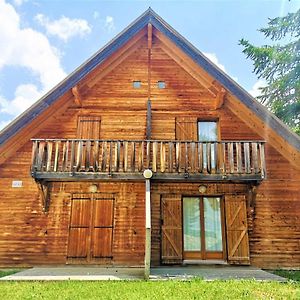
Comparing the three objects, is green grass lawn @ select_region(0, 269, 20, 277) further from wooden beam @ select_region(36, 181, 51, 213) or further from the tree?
the tree

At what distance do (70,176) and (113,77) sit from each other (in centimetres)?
439

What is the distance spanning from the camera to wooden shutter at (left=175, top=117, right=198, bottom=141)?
445 inches

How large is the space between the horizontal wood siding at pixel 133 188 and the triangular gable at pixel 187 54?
2.98 feet

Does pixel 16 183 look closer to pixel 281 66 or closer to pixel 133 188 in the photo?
pixel 133 188

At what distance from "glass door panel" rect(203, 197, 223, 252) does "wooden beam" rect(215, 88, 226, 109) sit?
337cm

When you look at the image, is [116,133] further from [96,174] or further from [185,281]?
[185,281]

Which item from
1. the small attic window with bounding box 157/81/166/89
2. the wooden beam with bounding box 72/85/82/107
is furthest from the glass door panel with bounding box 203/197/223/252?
the wooden beam with bounding box 72/85/82/107

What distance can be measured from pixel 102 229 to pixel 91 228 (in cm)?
36

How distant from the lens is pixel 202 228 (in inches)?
413

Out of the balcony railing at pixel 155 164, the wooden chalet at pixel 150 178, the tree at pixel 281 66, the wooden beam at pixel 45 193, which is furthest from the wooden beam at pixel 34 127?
the tree at pixel 281 66

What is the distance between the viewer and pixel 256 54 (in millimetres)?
17641

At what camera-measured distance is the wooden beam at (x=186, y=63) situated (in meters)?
11.8

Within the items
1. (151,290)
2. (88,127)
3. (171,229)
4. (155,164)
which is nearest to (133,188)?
(155,164)

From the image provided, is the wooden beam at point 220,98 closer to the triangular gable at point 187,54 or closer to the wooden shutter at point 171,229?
the triangular gable at point 187,54
